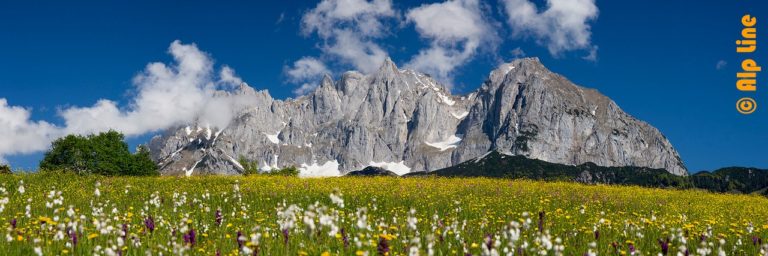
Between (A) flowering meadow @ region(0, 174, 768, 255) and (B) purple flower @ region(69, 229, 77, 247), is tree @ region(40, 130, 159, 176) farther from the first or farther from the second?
(B) purple flower @ region(69, 229, 77, 247)

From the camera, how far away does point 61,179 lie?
25.9 meters

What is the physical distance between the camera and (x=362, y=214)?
24.6 ft

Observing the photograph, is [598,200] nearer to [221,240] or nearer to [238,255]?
[221,240]

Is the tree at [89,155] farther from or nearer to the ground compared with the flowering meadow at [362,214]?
farther from the ground

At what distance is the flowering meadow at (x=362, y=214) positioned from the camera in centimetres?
862

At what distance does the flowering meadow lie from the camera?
8617 millimetres

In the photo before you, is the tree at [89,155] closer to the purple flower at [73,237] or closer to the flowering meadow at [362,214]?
the flowering meadow at [362,214]

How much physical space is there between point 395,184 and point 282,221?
737 inches

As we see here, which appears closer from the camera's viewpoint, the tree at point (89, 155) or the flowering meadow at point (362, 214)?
the flowering meadow at point (362, 214)

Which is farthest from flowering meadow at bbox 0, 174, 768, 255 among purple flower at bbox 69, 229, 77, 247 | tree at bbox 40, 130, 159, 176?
tree at bbox 40, 130, 159, 176

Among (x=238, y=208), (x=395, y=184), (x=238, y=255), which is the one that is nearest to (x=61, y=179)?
(x=238, y=208)

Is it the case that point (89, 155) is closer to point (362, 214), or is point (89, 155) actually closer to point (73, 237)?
point (73, 237)

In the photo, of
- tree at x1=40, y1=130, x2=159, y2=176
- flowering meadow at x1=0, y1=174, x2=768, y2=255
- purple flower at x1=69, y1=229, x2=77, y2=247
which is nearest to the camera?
purple flower at x1=69, y1=229, x2=77, y2=247

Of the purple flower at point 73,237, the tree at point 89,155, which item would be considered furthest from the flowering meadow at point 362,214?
the tree at point 89,155
